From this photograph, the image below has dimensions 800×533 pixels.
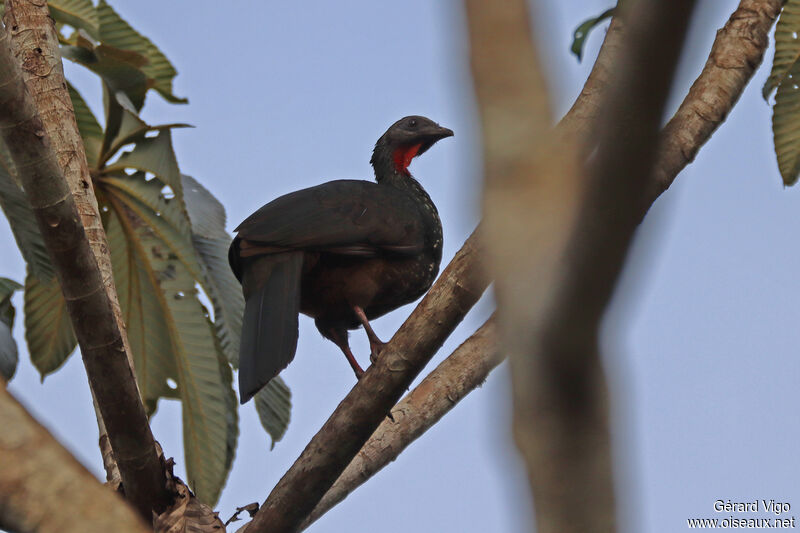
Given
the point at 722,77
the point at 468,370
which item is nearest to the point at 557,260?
the point at 468,370

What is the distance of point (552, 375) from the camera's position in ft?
2.48

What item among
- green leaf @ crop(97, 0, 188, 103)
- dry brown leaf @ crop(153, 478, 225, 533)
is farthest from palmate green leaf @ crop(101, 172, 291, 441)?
dry brown leaf @ crop(153, 478, 225, 533)

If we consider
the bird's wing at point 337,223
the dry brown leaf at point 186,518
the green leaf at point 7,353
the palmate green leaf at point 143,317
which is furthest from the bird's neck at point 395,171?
the dry brown leaf at point 186,518

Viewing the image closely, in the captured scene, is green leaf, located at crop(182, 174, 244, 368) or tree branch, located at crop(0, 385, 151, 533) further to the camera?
green leaf, located at crop(182, 174, 244, 368)

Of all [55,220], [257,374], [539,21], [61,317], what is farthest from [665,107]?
[61,317]

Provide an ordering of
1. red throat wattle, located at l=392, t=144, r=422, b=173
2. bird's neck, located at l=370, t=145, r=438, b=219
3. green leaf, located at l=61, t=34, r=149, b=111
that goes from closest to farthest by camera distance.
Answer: green leaf, located at l=61, t=34, r=149, b=111 < bird's neck, located at l=370, t=145, r=438, b=219 < red throat wattle, located at l=392, t=144, r=422, b=173

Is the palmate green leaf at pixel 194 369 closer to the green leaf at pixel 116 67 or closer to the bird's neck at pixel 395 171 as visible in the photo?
the green leaf at pixel 116 67

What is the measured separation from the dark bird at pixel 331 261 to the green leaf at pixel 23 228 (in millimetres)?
828

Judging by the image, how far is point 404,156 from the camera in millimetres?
5414

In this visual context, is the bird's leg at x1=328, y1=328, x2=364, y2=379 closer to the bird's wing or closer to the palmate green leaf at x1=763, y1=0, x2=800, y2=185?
the bird's wing

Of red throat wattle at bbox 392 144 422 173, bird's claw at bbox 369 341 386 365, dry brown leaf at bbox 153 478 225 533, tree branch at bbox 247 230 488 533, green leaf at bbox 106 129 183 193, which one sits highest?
red throat wattle at bbox 392 144 422 173

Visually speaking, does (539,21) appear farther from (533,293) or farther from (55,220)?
(55,220)

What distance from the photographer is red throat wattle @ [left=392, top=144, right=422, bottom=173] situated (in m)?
5.36

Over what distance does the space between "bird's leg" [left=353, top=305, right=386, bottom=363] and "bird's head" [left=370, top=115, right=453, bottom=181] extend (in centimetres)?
118
